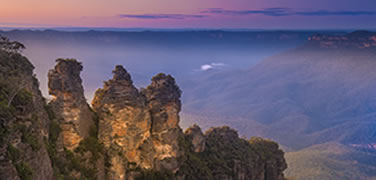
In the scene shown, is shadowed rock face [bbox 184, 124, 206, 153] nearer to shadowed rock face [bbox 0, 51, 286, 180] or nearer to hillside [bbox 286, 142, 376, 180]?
shadowed rock face [bbox 0, 51, 286, 180]

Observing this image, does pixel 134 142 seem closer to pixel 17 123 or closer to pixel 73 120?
pixel 73 120

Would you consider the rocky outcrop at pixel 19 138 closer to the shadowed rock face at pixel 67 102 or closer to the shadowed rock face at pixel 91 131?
the shadowed rock face at pixel 91 131

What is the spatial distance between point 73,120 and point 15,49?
5.79 m

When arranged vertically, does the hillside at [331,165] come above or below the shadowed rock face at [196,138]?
below

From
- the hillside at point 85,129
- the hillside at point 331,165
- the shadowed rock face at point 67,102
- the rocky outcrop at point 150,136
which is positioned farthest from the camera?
the hillside at point 331,165

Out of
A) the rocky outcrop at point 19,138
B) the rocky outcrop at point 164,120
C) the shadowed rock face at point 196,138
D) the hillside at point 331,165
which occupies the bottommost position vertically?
the hillside at point 331,165

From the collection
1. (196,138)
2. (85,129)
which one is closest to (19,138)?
(85,129)

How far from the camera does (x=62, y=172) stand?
707 inches

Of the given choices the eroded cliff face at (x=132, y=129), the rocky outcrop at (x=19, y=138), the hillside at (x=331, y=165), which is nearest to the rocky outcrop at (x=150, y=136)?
the eroded cliff face at (x=132, y=129)

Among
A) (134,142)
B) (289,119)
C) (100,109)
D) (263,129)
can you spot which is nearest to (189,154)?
(134,142)

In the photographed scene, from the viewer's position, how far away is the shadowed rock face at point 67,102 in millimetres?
20484

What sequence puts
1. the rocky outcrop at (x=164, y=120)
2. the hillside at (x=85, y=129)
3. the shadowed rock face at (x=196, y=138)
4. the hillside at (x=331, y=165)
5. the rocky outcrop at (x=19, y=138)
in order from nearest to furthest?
Answer: the rocky outcrop at (x=19, y=138) < the hillside at (x=85, y=129) < the rocky outcrop at (x=164, y=120) < the shadowed rock face at (x=196, y=138) < the hillside at (x=331, y=165)

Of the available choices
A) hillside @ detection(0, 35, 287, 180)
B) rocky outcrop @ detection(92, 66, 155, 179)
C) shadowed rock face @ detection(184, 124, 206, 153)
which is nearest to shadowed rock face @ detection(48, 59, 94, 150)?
hillside @ detection(0, 35, 287, 180)

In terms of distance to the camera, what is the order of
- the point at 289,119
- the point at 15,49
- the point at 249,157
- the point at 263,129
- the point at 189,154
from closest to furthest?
1. the point at 15,49
2. the point at 189,154
3. the point at 249,157
4. the point at 263,129
5. the point at 289,119
